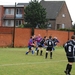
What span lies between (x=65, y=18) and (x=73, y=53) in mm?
68495

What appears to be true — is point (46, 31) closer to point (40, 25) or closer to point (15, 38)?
point (15, 38)

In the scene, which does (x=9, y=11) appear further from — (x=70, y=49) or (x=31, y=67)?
(x=70, y=49)

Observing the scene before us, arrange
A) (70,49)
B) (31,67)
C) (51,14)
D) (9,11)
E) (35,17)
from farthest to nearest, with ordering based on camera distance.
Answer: (9,11) → (51,14) → (35,17) → (31,67) → (70,49)

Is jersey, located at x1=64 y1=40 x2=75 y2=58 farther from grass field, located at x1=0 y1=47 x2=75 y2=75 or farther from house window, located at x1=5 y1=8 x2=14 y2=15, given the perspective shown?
house window, located at x1=5 y1=8 x2=14 y2=15

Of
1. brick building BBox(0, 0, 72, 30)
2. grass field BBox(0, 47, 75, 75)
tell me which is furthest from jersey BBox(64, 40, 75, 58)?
Answer: brick building BBox(0, 0, 72, 30)

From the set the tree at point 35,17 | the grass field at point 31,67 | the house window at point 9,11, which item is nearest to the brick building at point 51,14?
the house window at point 9,11

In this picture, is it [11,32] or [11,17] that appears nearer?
[11,32]

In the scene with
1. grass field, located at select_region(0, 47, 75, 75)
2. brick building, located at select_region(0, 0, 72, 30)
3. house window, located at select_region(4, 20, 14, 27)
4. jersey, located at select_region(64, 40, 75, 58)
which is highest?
brick building, located at select_region(0, 0, 72, 30)

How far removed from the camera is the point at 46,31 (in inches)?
1877

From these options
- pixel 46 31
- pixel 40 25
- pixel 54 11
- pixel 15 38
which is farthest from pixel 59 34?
pixel 54 11

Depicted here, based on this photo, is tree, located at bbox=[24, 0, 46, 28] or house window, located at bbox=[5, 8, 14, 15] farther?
house window, located at bbox=[5, 8, 14, 15]

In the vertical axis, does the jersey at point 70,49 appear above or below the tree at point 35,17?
below

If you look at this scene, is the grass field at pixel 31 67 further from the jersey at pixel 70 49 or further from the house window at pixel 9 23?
the house window at pixel 9 23

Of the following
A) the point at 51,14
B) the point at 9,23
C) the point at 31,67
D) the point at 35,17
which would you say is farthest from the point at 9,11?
the point at 31,67
